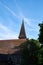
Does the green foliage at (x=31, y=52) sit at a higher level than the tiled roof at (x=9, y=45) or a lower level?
lower

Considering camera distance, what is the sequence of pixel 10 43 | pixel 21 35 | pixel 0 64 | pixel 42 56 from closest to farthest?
pixel 42 56 < pixel 0 64 < pixel 10 43 < pixel 21 35

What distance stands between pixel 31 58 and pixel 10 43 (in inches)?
828

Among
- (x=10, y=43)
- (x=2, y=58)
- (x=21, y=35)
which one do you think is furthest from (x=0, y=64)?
(x=21, y=35)

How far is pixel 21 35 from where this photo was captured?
8206 centimetres

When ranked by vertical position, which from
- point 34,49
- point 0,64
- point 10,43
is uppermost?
point 10,43

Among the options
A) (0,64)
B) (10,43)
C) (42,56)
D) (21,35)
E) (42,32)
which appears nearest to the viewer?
(42,56)

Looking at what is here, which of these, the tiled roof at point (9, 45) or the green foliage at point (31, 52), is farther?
the tiled roof at point (9, 45)

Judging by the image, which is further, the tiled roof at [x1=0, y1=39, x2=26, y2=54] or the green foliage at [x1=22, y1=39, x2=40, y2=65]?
the tiled roof at [x1=0, y1=39, x2=26, y2=54]

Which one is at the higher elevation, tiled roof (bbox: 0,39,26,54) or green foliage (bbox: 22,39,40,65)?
tiled roof (bbox: 0,39,26,54)

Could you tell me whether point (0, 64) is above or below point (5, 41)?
below

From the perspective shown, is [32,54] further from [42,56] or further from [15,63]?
[15,63]

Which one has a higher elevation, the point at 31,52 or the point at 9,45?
the point at 9,45

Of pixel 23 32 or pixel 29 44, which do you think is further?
pixel 23 32

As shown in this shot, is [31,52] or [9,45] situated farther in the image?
[9,45]
